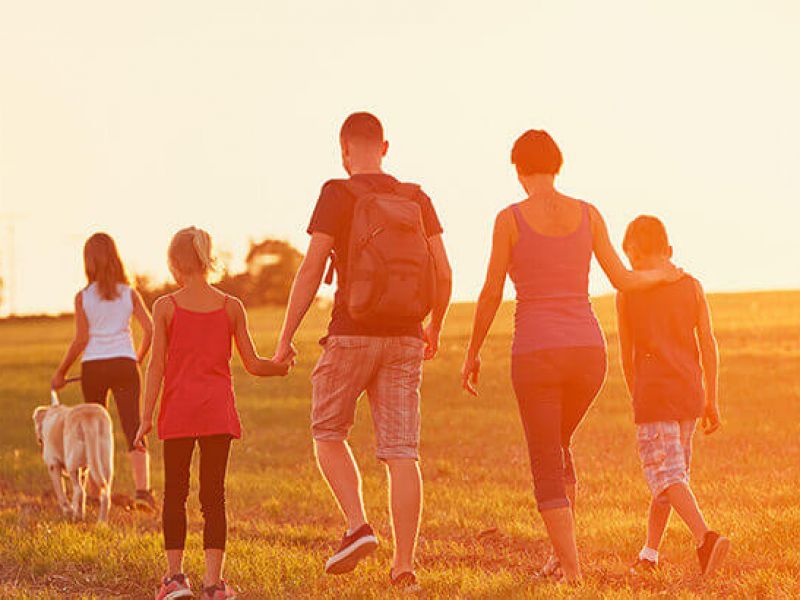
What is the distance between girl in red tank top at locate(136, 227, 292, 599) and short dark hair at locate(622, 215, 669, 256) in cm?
241

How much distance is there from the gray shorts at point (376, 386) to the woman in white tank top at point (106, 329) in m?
4.51

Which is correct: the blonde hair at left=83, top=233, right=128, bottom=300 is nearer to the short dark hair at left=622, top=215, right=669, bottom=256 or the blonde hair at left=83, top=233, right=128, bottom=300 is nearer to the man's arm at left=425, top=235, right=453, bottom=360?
the man's arm at left=425, top=235, right=453, bottom=360

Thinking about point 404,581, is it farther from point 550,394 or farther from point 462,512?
point 462,512

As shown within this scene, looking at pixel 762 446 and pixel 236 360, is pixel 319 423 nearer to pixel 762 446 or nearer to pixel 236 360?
pixel 762 446

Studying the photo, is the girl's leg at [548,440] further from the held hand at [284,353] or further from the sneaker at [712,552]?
the held hand at [284,353]

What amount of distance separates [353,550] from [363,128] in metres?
2.36

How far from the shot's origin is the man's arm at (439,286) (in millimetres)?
7508

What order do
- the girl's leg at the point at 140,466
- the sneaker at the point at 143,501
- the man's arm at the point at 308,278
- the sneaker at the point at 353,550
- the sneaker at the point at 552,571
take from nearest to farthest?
the sneaker at the point at 353,550 < the man's arm at the point at 308,278 < the sneaker at the point at 552,571 < the girl's leg at the point at 140,466 < the sneaker at the point at 143,501

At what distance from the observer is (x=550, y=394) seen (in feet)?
23.9

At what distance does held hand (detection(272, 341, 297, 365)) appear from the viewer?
746cm

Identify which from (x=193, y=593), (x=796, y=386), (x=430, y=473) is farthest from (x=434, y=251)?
(x=796, y=386)

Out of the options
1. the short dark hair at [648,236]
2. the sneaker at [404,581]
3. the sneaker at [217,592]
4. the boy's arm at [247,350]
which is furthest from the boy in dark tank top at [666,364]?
the sneaker at [217,592]

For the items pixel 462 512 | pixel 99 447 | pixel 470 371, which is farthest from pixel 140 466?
pixel 470 371

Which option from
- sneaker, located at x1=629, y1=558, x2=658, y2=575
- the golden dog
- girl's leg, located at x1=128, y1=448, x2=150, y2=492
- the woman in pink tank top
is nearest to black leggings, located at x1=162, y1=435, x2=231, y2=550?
the woman in pink tank top
